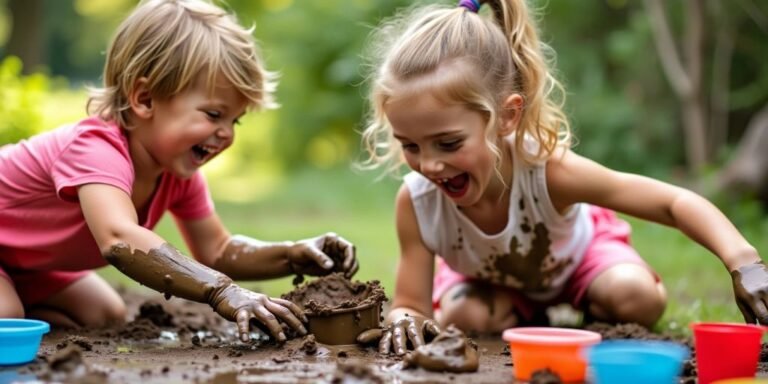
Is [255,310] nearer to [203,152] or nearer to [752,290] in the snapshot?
[203,152]

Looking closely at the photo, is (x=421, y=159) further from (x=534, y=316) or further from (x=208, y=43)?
(x=534, y=316)

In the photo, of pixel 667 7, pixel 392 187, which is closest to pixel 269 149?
pixel 392 187

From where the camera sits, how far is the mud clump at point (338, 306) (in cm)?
298

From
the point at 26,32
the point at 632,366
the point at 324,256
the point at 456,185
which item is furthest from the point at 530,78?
the point at 26,32

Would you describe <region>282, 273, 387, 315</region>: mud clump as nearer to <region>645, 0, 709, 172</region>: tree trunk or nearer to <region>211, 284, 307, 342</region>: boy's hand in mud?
<region>211, 284, 307, 342</region>: boy's hand in mud

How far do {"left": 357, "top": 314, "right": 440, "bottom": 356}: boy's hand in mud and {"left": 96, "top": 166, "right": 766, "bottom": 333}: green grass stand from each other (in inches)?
52.0

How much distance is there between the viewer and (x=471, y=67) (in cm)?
326

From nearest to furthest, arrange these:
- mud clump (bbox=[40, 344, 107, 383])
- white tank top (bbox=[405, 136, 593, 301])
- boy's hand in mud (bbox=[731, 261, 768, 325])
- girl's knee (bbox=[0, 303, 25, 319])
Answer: mud clump (bbox=[40, 344, 107, 383])
boy's hand in mud (bbox=[731, 261, 768, 325])
girl's knee (bbox=[0, 303, 25, 319])
white tank top (bbox=[405, 136, 593, 301])

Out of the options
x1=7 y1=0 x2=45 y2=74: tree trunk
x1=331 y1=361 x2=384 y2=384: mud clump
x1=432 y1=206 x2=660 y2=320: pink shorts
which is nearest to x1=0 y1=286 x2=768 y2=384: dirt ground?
x1=331 y1=361 x2=384 y2=384: mud clump

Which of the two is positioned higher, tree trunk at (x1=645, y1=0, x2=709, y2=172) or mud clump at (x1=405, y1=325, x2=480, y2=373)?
tree trunk at (x1=645, y1=0, x2=709, y2=172)

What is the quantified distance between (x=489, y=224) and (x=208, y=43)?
1.32m

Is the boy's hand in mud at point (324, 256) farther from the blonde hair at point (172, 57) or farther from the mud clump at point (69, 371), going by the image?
the mud clump at point (69, 371)

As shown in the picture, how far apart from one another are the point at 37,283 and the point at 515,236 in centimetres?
202

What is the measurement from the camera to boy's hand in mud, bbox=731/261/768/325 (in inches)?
109
